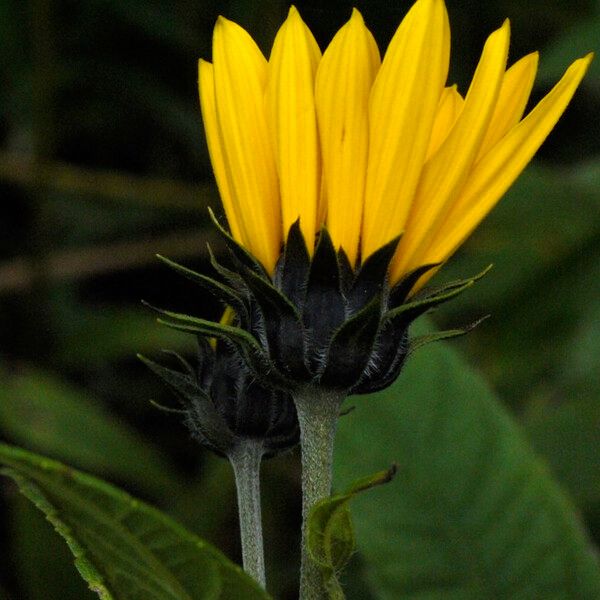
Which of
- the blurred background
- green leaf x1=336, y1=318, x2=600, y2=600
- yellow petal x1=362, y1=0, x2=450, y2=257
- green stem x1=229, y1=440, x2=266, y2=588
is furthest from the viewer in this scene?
the blurred background

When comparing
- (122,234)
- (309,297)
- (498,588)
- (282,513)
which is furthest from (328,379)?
(122,234)

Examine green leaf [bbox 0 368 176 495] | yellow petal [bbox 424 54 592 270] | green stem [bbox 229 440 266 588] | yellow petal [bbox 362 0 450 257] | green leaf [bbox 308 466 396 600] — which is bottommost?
green leaf [bbox 308 466 396 600]

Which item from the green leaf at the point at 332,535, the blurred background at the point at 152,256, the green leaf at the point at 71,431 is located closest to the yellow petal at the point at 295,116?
the green leaf at the point at 332,535

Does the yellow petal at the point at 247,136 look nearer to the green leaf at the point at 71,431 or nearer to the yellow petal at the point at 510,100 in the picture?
the yellow petal at the point at 510,100

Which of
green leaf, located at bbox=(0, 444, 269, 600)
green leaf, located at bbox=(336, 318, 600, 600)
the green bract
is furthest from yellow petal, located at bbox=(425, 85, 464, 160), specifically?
green leaf, located at bbox=(336, 318, 600, 600)

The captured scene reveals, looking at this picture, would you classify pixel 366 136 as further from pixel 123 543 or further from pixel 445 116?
pixel 123 543

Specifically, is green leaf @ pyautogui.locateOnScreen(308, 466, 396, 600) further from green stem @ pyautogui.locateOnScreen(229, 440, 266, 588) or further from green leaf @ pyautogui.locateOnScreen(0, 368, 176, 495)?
green leaf @ pyautogui.locateOnScreen(0, 368, 176, 495)
